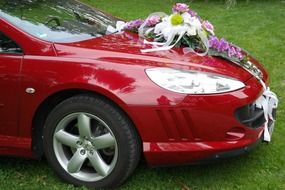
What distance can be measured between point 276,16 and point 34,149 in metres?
7.17

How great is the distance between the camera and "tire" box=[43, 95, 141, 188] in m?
3.57

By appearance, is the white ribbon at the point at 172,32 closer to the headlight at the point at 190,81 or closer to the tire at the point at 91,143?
the headlight at the point at 190,81

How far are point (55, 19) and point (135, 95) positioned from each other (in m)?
1.24

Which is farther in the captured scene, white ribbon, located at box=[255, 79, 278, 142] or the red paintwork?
white ribbon, located at box=[255, 79, 278, 142]

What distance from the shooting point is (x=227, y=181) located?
393cm

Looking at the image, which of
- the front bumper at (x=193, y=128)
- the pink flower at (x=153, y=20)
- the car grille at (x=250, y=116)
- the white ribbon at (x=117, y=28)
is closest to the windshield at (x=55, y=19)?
the white ribbon at (x=117, y=28)

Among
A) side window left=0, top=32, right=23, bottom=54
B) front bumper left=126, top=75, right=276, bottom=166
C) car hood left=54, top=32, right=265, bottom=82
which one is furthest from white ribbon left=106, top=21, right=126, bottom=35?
front bumper left=126, top=75, right=276, bottom=166

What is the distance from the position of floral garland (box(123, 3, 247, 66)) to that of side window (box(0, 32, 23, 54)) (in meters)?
0.93

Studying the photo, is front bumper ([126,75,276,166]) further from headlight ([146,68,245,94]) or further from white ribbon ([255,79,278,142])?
white ribbon ([255,79,278,142])

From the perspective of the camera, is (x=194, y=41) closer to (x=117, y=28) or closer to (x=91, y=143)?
(x=117, y=28)

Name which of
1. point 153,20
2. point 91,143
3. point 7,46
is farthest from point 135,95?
point 153,20

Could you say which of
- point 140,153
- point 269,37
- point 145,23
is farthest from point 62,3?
point 269,37

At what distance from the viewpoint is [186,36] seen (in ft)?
13.5

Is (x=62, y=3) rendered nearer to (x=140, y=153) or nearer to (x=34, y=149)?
(x=34, y=149)
